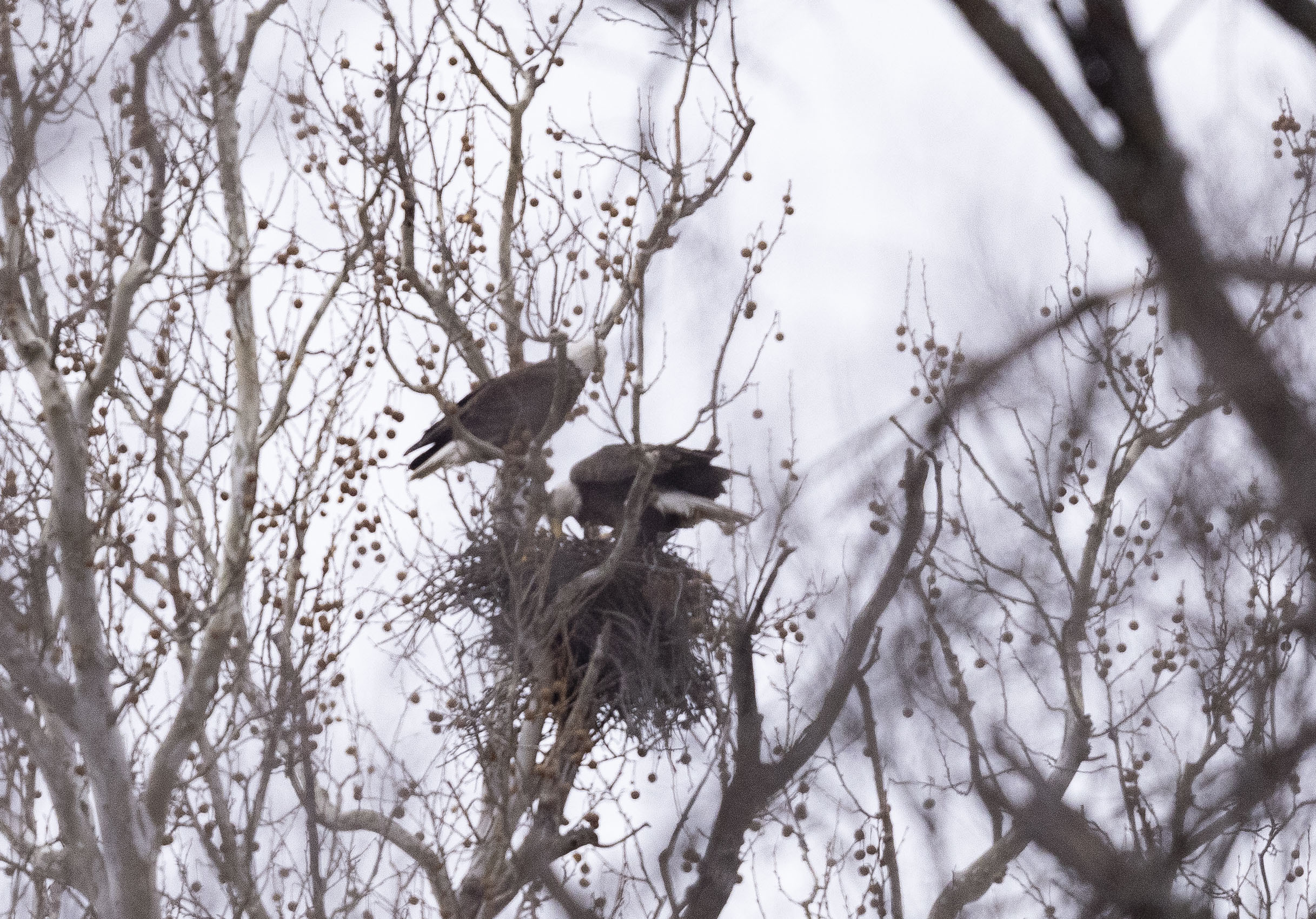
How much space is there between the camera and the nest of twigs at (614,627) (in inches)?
252

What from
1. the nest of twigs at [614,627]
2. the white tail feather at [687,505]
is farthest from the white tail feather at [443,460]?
the white tail feather at [687,505]

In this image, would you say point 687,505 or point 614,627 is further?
point 687,505

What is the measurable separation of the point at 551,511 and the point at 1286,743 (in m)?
5.79

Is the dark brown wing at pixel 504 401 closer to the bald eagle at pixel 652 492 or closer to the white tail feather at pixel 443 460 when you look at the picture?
the white tail feather at pixel 443 460

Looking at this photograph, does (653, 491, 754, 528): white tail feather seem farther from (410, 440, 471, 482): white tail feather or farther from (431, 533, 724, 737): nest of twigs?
(410, 440, 471, 482): white tail feather

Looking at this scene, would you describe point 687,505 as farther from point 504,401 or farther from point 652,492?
point 504,401

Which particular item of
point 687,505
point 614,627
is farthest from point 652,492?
point 614,627

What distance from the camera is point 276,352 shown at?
7449 millimetres

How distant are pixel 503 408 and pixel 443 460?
15.4 inches

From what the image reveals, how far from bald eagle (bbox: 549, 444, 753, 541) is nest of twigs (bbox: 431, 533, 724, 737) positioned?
337 mm

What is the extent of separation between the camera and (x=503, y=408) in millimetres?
6918

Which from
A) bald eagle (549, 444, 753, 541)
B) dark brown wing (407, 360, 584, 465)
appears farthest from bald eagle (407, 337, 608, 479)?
bald eagle (549, 444, 753, 541)

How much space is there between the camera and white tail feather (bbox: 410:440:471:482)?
6836 mm

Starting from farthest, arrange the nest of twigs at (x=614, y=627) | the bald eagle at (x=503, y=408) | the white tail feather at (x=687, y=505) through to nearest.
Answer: the white tail feather at (x=687, y=505) → the bald eagle at (x=503, y=408) → the nest of twigs at (x=614, y=627)
